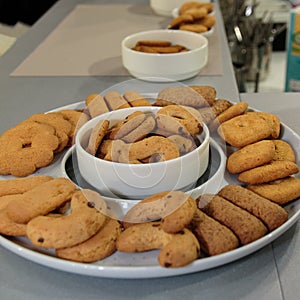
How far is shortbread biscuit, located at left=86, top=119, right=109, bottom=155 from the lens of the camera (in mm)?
579

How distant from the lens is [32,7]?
7.29 feet

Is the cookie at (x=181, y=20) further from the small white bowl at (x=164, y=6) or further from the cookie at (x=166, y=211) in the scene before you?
the cookie at (x=166, y=211)

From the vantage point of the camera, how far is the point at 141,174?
→ 0.54 metres

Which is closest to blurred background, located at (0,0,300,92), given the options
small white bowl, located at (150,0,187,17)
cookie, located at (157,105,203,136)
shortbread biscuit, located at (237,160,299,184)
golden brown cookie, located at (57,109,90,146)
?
small white bowl, located at (150,0,187,17)

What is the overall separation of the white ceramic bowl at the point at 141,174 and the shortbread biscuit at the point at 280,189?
0.07 m

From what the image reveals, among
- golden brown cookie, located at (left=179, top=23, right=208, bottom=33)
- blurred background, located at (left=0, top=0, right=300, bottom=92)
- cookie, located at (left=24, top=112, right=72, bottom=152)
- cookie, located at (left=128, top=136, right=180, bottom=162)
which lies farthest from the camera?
blurred background, located at (left=0, top=0, right=300, bottom=92)

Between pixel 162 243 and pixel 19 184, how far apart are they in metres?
0.18

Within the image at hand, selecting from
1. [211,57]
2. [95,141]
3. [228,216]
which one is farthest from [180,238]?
[211,57]

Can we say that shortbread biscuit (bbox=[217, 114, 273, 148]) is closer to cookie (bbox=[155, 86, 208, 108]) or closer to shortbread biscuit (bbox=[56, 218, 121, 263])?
cookie (bbox=[155, 86, 208, 108])

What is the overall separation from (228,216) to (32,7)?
1.93m

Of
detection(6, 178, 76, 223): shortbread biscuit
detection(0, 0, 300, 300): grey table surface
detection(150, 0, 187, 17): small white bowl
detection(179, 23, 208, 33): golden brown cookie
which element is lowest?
detection(150, 0, 187, 17): small white bowl

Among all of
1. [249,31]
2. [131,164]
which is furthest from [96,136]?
[249,31]

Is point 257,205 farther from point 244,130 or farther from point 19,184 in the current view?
point 19,184

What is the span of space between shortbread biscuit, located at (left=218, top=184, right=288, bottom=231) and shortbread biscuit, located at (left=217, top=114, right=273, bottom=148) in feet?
0.30
